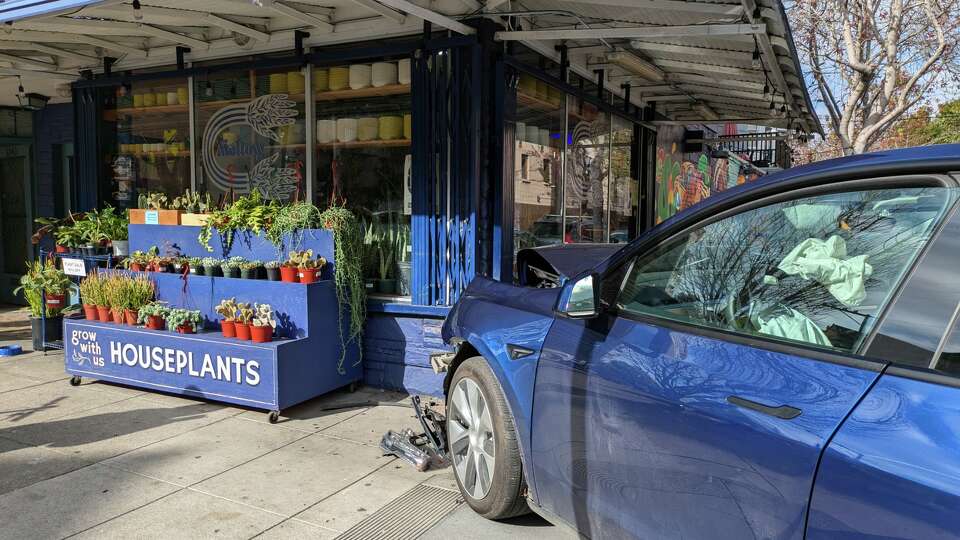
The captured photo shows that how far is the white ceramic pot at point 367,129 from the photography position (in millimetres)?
6395

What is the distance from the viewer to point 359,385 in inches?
239

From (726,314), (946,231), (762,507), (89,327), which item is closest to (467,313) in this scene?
(726,314)

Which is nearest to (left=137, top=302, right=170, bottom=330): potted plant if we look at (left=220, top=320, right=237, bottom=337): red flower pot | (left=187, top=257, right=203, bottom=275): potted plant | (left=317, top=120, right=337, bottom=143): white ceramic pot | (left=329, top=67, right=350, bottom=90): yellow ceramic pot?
(left=187, top=257, right=203, bottom=275): potted plant

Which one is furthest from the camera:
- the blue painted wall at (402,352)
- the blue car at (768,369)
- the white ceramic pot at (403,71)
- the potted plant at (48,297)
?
the potted plant at (48,297)

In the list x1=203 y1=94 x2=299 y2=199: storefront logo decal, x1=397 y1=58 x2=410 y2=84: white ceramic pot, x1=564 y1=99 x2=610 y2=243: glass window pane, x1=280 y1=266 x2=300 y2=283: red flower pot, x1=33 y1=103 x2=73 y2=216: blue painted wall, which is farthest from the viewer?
x1=33 y1=103 x2=73 y2=216: blue painted wall

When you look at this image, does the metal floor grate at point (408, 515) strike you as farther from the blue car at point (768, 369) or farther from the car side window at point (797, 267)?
the car side window at point (797, 267)

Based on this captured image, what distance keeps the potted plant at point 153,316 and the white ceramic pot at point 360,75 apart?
2590mm

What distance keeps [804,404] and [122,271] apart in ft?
19.9

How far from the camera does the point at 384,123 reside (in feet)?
20.7

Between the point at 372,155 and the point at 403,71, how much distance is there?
830 mm

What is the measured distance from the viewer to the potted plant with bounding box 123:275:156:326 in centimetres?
588

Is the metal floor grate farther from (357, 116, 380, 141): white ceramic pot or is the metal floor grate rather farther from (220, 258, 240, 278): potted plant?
(357, 116, 380, 141): white ceramic pot

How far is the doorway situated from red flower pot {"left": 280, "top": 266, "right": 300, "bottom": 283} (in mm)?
6491

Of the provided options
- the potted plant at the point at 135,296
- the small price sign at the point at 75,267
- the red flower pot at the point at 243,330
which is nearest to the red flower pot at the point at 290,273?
the red flower pot at the point at 243,330
